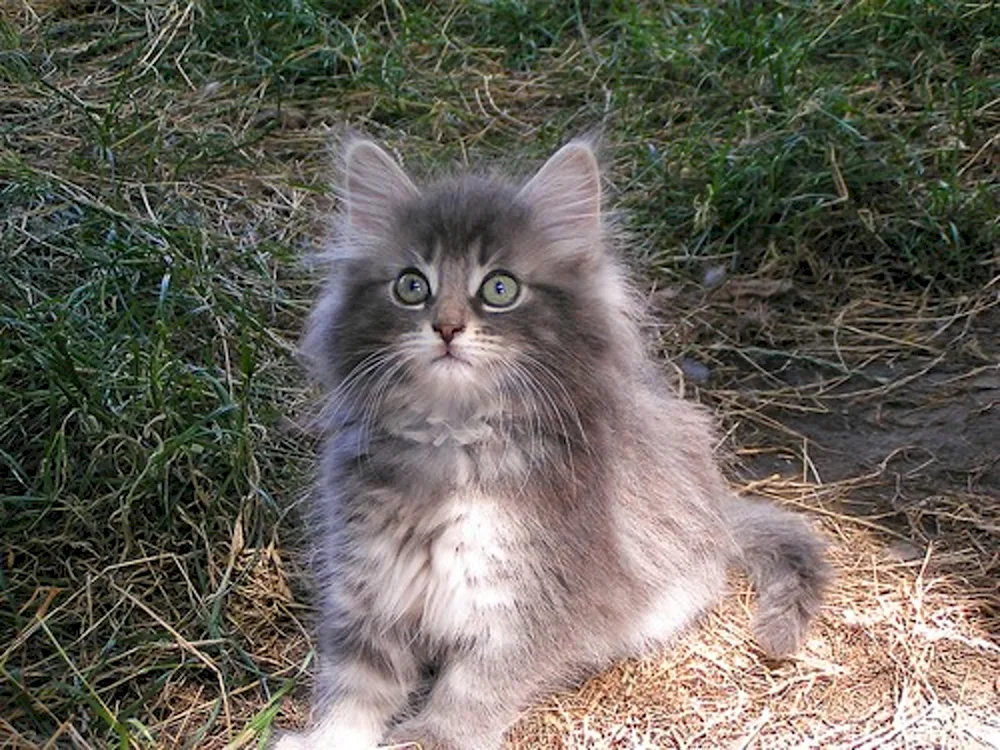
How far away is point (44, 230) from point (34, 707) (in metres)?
1.68

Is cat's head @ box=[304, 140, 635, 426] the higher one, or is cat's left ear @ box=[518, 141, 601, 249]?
cat's left ear @ box=[518, 141, 601, 249]

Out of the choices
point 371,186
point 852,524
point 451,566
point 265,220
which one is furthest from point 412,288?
point 265,220

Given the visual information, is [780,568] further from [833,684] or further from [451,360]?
[451,360]

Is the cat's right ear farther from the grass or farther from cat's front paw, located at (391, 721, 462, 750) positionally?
cat's front paw, located at (391, 721, 462, 750)

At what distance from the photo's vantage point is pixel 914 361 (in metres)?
3.86

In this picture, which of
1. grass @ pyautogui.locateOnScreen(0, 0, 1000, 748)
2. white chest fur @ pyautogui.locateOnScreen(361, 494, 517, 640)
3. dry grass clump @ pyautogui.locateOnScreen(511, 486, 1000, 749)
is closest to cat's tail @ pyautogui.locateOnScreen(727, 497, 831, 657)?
dry grass clump @ pyautogui.locateOnScreen(511, 486, 1000, 749)

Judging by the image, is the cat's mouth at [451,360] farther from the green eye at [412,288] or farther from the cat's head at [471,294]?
the green eye at [412,288]

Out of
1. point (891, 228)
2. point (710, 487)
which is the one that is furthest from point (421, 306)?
point (891, 228)

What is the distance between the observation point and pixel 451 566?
97.7 inches

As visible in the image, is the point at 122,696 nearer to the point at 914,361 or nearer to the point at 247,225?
the point at 247,225

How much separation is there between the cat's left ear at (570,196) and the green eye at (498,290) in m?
0.18

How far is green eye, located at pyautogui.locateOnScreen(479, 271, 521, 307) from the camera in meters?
2.42

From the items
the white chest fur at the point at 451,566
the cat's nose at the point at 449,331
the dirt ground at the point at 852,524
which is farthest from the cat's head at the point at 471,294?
the dirt ground at the point at 852,524

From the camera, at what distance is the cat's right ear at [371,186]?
8.52ft
